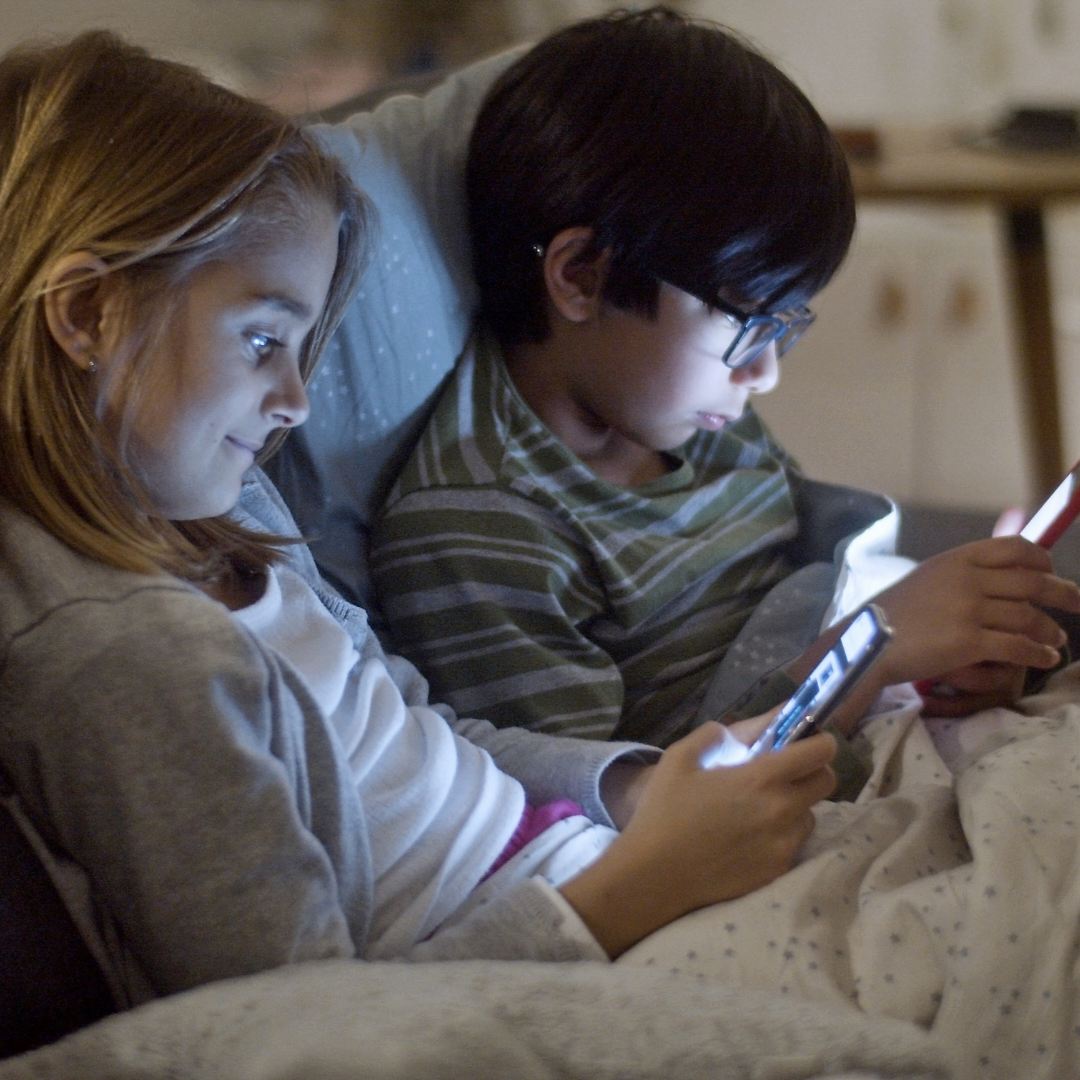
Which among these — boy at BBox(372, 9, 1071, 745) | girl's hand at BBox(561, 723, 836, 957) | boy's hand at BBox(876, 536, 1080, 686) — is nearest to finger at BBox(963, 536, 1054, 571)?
boy's hand at BBox(876, 536, 1080, 686)

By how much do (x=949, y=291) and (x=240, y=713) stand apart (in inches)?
79.1

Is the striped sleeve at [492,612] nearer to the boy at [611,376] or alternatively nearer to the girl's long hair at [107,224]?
the boy at [611,376]

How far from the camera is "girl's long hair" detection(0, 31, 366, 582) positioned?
577 millimetres

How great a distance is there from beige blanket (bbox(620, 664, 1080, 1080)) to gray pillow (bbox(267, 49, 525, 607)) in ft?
1.19

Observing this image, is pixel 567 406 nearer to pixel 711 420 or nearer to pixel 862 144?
pixel 711 420

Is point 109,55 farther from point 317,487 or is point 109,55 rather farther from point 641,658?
point 641,658

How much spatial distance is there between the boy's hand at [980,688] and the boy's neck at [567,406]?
0.91 feet

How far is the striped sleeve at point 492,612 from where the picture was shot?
2.72 ft

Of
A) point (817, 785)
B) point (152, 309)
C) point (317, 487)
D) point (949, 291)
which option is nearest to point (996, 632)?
point (817, 785)

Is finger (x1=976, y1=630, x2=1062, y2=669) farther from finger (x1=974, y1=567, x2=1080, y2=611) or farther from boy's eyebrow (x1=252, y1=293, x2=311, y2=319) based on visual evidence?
boy's eyebrow (x1=252, y1=293, x2=311, y2=319)

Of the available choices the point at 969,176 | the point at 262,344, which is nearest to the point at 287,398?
the point at 262,344

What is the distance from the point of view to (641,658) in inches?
35.5

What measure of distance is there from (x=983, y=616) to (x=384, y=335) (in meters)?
0.44

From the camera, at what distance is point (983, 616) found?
32.7 inches
